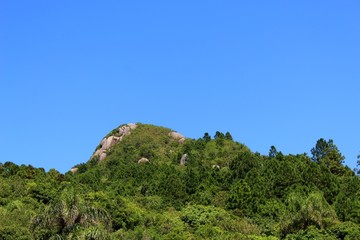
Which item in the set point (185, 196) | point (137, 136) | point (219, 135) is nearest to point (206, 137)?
point (219, 135)

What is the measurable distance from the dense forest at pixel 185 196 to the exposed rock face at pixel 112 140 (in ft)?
1.81

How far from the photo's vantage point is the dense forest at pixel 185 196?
3371 cm

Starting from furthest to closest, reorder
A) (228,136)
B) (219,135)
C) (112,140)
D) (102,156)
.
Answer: (112,140)
(102,156)
(228,136)
(219,135)

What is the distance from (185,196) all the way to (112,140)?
146ft

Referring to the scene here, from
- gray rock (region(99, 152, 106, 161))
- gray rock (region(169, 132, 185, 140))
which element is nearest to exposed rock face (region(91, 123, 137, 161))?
gray rock (region(99, 152, 106, 161))

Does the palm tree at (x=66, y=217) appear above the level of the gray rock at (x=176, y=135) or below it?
below

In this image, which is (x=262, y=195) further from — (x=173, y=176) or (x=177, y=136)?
(x=177, y=136)

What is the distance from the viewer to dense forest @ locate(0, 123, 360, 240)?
33.7 m

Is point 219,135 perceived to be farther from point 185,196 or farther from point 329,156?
point 185,196

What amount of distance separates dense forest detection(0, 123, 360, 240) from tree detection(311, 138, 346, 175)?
159 mm

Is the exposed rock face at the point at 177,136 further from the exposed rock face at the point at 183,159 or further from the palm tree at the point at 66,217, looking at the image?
the palm tree at the point at 66,217

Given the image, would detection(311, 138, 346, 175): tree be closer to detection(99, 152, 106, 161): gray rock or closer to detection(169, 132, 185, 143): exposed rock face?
detection(169, 132, 185, 143): exposed rock face

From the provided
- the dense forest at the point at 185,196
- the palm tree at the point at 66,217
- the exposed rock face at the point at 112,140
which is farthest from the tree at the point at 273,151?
the palm tree at the point at 66,217

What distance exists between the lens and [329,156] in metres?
98.2
